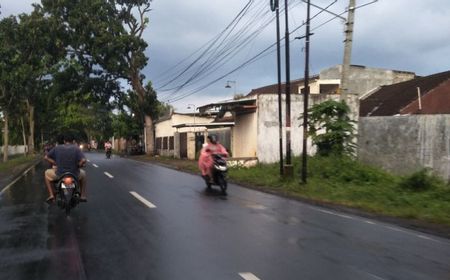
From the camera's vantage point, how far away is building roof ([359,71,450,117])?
109ft

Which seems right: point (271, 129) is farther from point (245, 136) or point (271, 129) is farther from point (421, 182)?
point (421, 182)

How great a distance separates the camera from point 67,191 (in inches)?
432

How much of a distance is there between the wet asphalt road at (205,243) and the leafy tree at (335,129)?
857 cm

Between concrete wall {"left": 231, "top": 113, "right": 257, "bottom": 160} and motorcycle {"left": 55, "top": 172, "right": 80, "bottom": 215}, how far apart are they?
19403 mm

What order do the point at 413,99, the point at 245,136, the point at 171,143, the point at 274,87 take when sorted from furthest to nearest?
the point at 274,87, the point at 171,143, the point at 413,99, the point at 245,136

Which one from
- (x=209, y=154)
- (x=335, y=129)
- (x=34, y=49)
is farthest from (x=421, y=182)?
(x=34, y=49)

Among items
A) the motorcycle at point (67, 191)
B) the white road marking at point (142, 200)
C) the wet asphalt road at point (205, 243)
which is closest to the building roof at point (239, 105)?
the white road marking at point (142, 200)

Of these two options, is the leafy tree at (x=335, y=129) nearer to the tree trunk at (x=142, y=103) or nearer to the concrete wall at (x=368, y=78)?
the concrete wall at (x=368, y=78)

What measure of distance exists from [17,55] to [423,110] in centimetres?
2705

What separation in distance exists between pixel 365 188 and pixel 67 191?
986 centimetres

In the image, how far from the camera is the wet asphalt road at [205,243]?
6824 mm

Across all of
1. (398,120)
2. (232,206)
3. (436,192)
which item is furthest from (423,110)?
(232,206)

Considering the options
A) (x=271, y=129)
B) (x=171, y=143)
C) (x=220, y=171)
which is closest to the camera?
(x=220, y=171)

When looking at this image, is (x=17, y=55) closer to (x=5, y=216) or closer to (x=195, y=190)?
(x=195, y=190)
